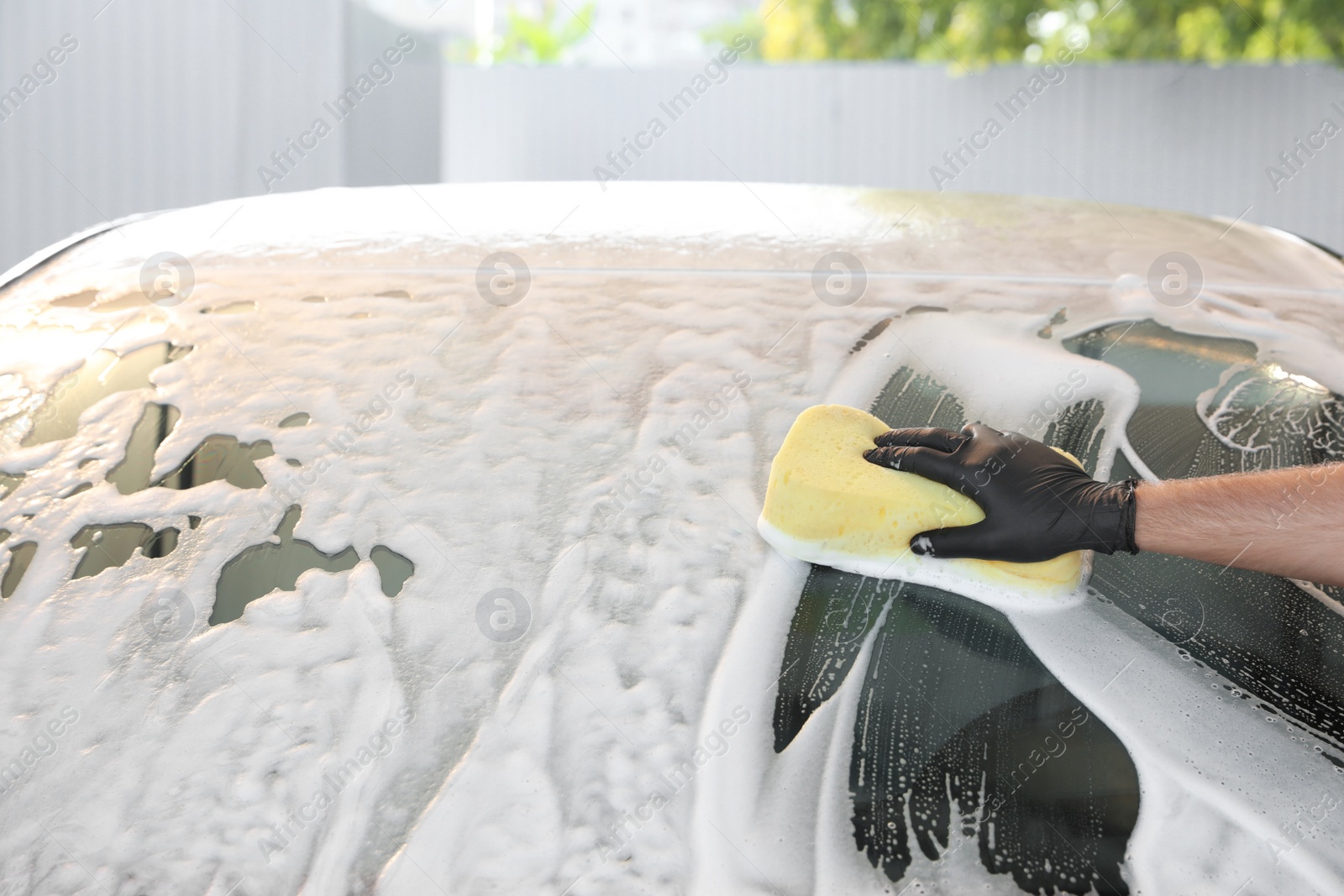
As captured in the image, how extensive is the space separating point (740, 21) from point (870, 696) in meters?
12.8

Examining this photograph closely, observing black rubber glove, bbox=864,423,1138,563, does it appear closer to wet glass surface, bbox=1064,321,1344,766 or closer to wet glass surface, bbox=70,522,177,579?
wet glass surface, bbox=1064,321,1344,766

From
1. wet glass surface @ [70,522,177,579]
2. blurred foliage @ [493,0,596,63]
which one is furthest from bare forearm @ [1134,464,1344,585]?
blurred foliage @ [493,0,596,63]

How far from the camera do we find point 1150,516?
2.53 ft

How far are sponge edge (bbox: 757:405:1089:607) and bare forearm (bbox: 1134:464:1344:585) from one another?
0.29ft

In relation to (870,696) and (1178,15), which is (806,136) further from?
(870,696)

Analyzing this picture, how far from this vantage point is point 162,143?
13.1ft

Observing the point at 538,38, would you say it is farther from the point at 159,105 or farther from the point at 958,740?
the point at 958,740

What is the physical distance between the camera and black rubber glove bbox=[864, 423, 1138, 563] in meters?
0.76

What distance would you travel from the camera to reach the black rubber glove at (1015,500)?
0.76 m

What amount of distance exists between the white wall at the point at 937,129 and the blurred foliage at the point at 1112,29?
0.46 ft

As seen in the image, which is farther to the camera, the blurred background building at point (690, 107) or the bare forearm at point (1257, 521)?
the blurred background building at point (690, 107)

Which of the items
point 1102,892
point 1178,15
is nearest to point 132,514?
point 1102,892

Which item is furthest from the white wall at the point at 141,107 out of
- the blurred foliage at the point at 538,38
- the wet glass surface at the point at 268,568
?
the wet glass surface at the point at 268,568

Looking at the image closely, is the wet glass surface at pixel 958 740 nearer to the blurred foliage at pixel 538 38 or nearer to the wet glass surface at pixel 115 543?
the wet glass surface at pixel 115 543
